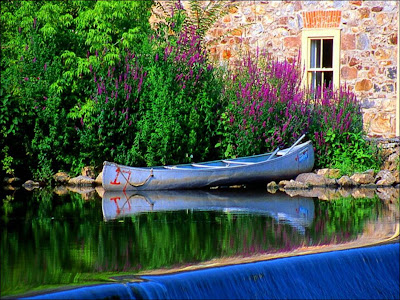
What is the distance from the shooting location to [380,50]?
18.2 m

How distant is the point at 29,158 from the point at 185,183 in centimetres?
321

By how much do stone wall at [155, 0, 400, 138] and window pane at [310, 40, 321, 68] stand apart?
32 centimetres

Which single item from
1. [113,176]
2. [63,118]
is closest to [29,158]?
[63,118]

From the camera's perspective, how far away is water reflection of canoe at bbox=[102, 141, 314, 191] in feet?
52.4

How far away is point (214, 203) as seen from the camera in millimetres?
14781

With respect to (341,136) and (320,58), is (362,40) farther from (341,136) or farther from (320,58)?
(341,136)

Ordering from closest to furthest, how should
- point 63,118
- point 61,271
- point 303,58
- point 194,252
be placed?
point 61,271 → point 194,252 → point 63,118 → point 303,58

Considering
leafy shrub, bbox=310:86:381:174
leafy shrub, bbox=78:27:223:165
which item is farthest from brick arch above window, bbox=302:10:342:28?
leafy shrub, bbox=78:27:223:165

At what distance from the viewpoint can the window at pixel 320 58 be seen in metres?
18.5

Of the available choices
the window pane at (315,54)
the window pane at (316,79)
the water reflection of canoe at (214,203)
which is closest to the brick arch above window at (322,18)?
the window pane at (315,54)

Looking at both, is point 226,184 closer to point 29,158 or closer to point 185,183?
point 185,183

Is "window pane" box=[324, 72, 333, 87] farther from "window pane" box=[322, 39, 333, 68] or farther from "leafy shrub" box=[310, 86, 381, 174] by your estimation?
"leafy shrub" box=[310, 86, 381, 174]

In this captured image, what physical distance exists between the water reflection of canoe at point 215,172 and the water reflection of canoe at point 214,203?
169 mm

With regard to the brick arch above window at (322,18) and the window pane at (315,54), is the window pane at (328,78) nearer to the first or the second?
the window pane at (315,54)
